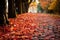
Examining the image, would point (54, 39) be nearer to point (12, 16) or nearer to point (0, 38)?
point (0, 38)

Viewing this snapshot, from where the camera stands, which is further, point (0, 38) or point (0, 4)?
point (0, 4)

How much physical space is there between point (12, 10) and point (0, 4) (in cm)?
574

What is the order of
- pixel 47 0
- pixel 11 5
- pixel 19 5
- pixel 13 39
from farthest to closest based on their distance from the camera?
pixel 47 0 < pixel 19 5 < pixel 11 5 < pixel 13 39

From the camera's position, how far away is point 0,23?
10.3 meters

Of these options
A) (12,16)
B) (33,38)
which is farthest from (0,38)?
(12,16)

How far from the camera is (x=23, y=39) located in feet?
23.0

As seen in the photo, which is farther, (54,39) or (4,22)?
(4,22)

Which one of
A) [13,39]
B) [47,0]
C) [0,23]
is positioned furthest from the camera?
[47,0]

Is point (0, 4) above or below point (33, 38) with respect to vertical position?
above

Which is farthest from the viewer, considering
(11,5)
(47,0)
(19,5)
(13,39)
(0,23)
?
(47,0)

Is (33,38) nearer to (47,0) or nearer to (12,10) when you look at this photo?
(12,10)

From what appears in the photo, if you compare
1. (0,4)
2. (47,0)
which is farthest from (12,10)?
(47,0)

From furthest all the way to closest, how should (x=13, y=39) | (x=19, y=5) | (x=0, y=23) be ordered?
(x=19, y=5) < (x=0, y=23) < (x=13, y=39)

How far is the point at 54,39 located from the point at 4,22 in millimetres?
4310
